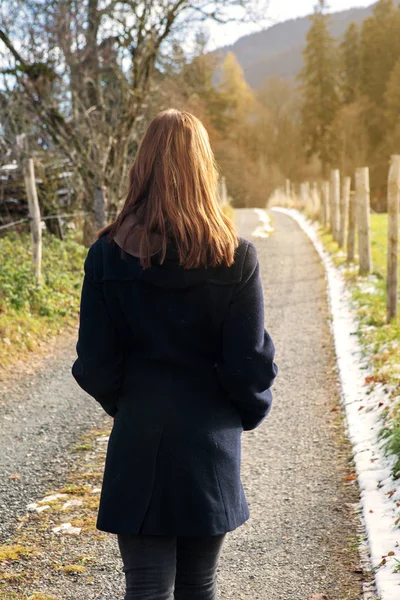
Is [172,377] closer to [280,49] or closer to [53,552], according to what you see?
[53,552]

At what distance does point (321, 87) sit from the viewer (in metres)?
62.4

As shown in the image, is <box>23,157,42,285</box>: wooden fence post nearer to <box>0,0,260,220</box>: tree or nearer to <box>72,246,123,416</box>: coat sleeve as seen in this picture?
<box>0,0,260,220</box>: tree

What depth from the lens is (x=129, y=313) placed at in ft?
6.21

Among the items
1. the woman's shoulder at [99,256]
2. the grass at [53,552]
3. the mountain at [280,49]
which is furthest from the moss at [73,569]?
the mountain at [280,49]

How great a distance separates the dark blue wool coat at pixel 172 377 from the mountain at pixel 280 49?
131 m

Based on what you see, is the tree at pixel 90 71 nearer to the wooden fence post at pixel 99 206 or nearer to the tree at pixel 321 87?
the wooden fence post at pixel 99 206

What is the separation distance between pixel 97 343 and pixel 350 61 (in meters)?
65.7

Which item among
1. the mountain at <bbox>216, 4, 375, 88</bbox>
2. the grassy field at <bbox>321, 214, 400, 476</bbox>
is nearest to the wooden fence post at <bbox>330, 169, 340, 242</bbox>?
the grassy field at <bbox>321, 214, 400, 476</bbox>

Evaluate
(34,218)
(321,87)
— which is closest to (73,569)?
(34,218)

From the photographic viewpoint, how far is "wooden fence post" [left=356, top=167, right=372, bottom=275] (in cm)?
1046

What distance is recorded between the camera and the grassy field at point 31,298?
749cm

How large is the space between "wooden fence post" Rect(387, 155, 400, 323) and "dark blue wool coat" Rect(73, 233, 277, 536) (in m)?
5.95

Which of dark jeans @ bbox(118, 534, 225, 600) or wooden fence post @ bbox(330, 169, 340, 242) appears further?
wooden fence post @ bbox(330, 169, 340, 242)

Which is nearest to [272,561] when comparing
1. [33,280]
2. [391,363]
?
[391,363]
